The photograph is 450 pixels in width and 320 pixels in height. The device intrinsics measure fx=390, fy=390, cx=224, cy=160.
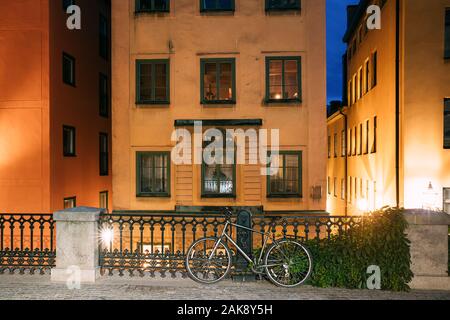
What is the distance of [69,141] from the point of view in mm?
19547

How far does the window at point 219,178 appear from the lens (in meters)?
16.5

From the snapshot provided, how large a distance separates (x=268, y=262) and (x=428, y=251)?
3.07 meters

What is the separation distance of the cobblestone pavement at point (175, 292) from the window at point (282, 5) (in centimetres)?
1236

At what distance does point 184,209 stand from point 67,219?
8.78 meters

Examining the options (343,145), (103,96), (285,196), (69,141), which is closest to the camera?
(285,196)

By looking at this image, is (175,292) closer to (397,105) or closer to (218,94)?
(218,94)

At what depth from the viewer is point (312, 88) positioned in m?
16.5

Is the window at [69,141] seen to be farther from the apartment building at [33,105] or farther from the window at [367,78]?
the window at [367,78]

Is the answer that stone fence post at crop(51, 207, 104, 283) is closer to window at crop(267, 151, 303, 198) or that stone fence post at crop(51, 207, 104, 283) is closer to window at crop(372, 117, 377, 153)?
window at crop(267, 151, 303, 198)

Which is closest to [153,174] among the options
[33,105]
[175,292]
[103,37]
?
[33,105]

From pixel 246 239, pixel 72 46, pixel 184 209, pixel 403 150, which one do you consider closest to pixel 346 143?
pixel 403 150

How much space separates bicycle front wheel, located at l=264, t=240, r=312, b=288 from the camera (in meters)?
7.52

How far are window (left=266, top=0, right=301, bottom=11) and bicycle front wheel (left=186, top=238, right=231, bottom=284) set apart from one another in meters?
12.0

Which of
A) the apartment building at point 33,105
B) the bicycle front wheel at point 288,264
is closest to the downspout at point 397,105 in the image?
the bicycle front wheel at point 288,264
